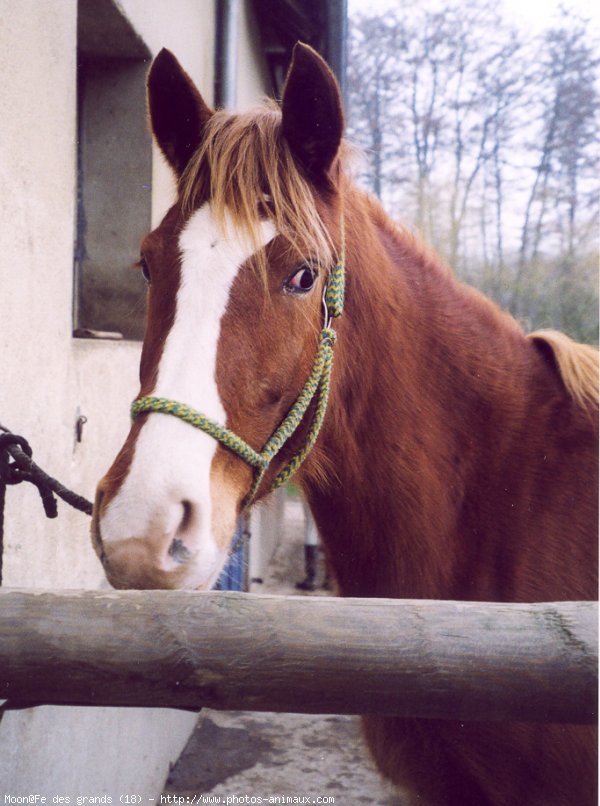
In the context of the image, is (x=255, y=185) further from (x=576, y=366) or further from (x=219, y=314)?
(x=576, y=366)

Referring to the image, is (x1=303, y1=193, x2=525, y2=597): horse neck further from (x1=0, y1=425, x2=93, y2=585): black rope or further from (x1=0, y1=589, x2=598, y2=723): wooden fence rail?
(x1=0, y1=589, x2=598, y2=723): wooden fence rail

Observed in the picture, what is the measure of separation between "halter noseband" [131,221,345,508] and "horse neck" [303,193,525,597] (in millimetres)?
86

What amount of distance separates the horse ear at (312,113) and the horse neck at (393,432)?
191mm

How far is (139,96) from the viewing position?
257 cm

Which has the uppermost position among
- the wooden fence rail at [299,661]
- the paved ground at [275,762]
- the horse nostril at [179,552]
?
the horse nostril at [179,552]

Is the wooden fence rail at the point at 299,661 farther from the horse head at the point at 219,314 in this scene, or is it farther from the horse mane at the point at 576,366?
the horse mane at the point at 576,366

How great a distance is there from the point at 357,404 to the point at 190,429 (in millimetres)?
516

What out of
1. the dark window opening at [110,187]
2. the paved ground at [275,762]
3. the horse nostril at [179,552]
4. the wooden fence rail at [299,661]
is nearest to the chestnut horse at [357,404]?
the horse nostril at [179,552]

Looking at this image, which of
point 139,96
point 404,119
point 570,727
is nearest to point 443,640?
point 570,727

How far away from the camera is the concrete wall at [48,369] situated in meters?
1.48

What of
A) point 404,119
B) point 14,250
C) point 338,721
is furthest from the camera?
point 404,119

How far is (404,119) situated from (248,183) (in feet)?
18.1

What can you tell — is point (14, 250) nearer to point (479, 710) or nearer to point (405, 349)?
point (405, 349)

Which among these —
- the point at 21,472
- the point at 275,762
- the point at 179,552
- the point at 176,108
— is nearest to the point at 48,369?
the point at 21,472
